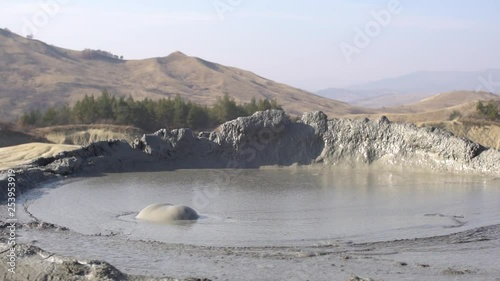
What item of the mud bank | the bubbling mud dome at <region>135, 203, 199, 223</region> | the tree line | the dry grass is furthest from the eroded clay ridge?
the mud bank

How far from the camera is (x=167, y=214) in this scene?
1611cm

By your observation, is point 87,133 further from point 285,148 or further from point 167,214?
point 167,214

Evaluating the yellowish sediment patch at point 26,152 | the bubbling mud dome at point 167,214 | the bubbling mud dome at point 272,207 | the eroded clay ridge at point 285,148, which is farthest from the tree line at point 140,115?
the bubbling mud dome at point 167,214

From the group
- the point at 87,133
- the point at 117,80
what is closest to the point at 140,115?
the point at 87,133

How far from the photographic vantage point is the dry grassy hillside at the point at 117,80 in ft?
312

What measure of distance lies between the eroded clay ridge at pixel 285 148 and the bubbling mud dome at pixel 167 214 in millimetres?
11684

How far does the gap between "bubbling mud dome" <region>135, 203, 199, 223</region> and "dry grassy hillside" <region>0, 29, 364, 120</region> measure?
67.3 m

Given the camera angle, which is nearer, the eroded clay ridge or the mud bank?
the mud bank

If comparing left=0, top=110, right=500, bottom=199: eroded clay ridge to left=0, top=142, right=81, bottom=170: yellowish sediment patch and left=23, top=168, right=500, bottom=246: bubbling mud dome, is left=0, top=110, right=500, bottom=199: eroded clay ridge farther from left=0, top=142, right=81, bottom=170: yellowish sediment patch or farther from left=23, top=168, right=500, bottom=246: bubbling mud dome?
left=0, top=142, right=81, bottom=170: yellowish sediment patch

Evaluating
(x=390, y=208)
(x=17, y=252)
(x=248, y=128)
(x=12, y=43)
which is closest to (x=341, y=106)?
(x=12, y=43)

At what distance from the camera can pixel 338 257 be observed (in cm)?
1177

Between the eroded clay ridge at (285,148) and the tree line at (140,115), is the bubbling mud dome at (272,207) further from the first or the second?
the tree line at (140,115)

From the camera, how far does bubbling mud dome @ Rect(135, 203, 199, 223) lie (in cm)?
1602

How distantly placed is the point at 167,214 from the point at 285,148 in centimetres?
1571
